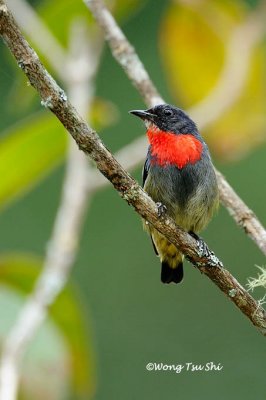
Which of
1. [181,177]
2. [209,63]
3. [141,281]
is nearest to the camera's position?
[181,177]

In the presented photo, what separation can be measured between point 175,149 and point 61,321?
1.04 m

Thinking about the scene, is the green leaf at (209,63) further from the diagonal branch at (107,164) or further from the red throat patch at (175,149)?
the diagonal branch at (107,164)

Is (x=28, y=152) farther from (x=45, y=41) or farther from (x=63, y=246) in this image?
(x=45, y=41)

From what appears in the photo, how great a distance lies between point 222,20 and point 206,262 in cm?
217

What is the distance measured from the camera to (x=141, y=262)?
8.38 m

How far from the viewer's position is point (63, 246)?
3768 mm

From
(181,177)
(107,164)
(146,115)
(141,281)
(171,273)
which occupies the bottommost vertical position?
(107,164)

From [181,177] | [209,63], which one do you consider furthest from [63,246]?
[209,63]

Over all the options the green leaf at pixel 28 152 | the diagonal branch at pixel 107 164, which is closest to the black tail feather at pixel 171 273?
the green leaf at pixel 28 152

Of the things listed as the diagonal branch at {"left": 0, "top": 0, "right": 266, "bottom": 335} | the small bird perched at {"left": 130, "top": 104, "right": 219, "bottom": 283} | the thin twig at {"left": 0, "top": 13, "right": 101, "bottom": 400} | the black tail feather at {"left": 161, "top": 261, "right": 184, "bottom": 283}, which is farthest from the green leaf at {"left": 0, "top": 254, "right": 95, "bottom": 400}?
the diagonal branch at {"left": 0, "top": 0, "right": 266, "bottom": 335}

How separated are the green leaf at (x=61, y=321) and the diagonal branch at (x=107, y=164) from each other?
966 mm

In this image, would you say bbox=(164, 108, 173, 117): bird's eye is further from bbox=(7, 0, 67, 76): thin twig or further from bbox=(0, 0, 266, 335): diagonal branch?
bbox=(0, 0, 266, 335): diagonal branch

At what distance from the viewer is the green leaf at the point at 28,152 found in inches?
146

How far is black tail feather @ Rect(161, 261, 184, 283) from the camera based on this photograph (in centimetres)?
470
